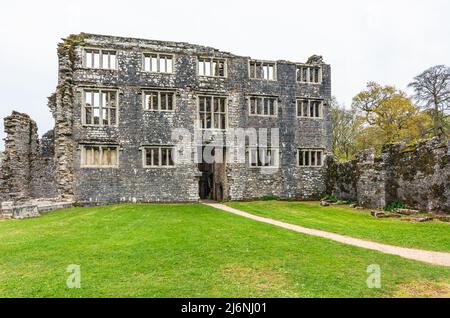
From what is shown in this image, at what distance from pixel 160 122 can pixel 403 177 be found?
602 inches

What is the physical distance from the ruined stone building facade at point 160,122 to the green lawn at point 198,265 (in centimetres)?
1069

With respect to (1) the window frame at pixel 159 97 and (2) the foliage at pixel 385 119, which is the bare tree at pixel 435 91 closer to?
(2) the foliage at pixel 385 119

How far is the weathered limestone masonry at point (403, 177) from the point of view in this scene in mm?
16219

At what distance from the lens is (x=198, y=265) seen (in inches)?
286

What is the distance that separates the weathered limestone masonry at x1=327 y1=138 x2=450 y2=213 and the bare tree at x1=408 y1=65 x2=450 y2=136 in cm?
1709

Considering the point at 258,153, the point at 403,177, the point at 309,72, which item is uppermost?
the point at 309,72

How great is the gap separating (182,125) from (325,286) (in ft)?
60.4

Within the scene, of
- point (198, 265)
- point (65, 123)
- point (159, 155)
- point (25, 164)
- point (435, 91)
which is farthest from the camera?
point (435, 91)

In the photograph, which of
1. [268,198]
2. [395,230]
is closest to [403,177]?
[395,230]

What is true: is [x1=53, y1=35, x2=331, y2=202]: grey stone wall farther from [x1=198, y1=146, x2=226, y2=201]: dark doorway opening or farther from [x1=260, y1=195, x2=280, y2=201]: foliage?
[x1=198, y1=146, x2=226, y2=201]: dark doorway opening

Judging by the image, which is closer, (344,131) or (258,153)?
(258,153)

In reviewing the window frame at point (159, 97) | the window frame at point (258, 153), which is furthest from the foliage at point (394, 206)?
the window frame at point (159, 97)

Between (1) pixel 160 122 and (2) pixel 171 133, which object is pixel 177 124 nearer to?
(2) pixel 171 133

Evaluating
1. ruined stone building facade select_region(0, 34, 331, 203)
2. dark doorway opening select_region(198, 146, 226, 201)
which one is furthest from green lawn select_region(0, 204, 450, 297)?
dark doorway opening select_region(198, 146, 226, 201)
